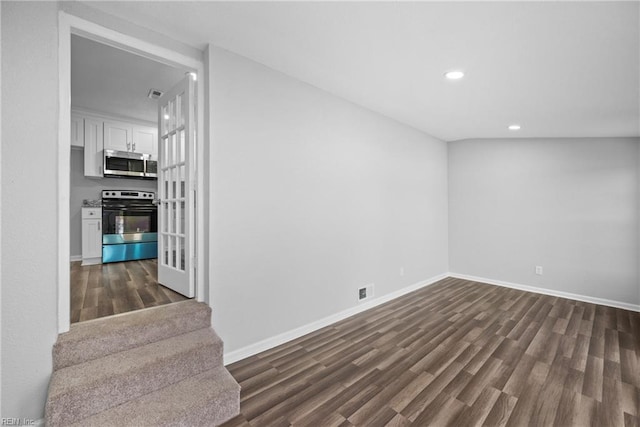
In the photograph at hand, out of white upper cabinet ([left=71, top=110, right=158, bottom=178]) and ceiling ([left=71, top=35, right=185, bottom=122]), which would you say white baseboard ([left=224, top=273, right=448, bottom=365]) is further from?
white upper cabinet ([left=71, top=110, right=158, bottom=178])

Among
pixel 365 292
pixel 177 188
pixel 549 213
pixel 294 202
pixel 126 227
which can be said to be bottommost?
pixel 365 292

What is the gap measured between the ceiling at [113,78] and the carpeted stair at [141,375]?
2434 millimetres

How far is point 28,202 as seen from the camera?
5.45 feet

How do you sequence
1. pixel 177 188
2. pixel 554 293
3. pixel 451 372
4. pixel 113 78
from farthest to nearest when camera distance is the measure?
1. pixel 554 293
2. pixel 113 78
3. pixel 177 188
4. pixel 451 372

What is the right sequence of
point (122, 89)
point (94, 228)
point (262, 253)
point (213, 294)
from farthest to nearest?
1. point (94, 228)
2. point (122, 89)
3. point (262, 253)
4. point (213, 294)

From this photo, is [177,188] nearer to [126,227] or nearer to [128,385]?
[128,385]

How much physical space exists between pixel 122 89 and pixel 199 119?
2.04 meters

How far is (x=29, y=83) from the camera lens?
5.44ft

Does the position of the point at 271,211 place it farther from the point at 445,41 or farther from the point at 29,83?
the point at 445,41

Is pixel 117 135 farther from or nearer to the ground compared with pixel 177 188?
farther from the ground

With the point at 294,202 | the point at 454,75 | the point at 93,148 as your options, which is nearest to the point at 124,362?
the point at 294,202

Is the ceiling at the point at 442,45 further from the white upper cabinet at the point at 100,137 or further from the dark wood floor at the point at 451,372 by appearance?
the white upper cabinet at the point at 100,137

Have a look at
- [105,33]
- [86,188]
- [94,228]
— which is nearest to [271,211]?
[105,33]

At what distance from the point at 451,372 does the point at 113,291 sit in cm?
322
